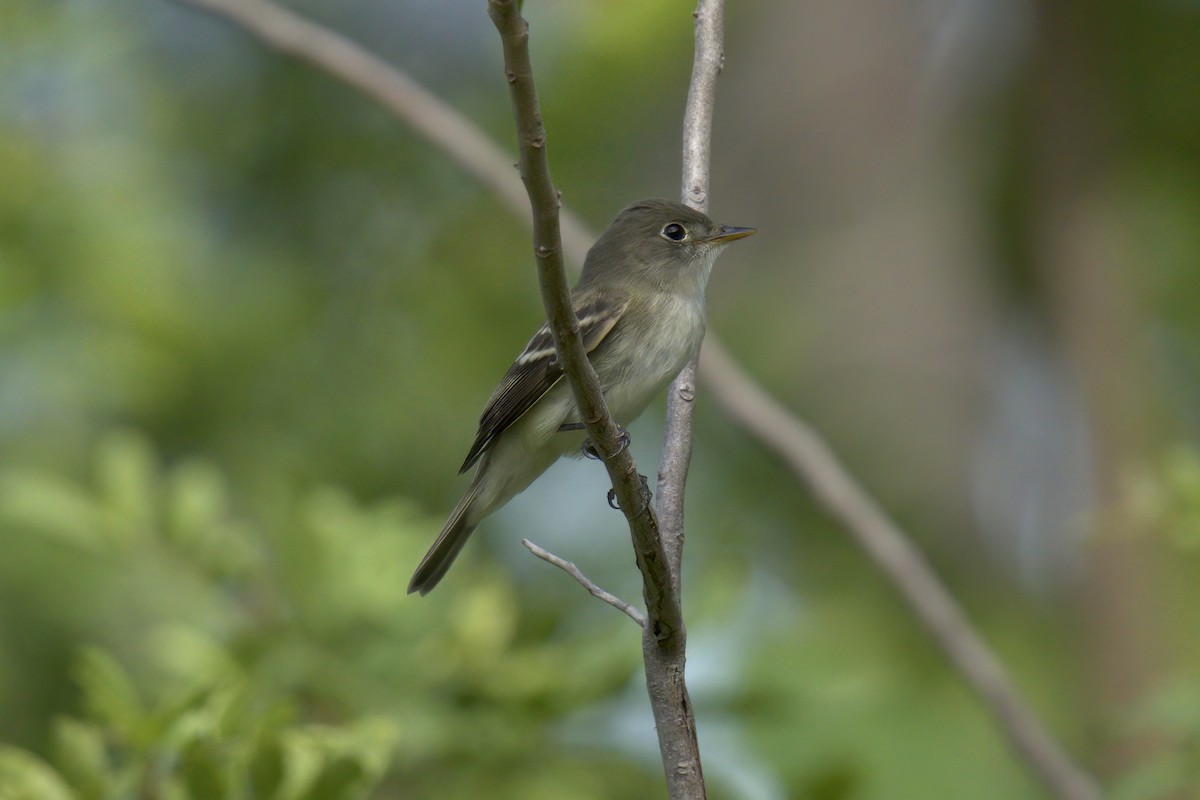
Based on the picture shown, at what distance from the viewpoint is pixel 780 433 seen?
171 inches

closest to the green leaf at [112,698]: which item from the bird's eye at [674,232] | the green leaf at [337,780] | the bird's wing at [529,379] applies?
the green leaf at [337,780]

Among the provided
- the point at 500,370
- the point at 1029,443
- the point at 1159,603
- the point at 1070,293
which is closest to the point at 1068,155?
the point at 1070,293

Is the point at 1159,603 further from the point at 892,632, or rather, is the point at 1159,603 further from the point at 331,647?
the point at 331,647

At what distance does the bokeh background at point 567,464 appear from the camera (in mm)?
3781

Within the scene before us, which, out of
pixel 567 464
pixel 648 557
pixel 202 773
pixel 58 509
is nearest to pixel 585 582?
pixel 648 557

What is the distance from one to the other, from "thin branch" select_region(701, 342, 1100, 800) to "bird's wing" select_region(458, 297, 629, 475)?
20.0 inches

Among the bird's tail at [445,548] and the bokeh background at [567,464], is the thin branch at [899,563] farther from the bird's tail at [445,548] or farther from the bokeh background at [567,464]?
the bird's tail at [445,548]

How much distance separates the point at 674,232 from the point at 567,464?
1.69 meters

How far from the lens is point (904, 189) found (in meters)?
8.04

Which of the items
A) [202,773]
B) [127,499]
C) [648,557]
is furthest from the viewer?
[127,499]

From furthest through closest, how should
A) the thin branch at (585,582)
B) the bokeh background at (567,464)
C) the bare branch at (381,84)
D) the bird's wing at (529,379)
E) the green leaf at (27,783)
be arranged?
the bare branch at (381,84)
the bird's wing at (529,379)
the bokeh background at (567,464)
the green leaf at (27,783)
the thin branch at (585,582)

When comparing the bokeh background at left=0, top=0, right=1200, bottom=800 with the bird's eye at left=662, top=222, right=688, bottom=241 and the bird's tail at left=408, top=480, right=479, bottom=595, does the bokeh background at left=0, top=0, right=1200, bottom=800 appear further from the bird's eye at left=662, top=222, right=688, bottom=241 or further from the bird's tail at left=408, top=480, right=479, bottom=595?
the bird's eye at left=662, top=222, right=688, bottom=241

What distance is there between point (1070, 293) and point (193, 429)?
414cm

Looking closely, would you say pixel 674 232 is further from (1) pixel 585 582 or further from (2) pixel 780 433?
(1) pixel 585 582
